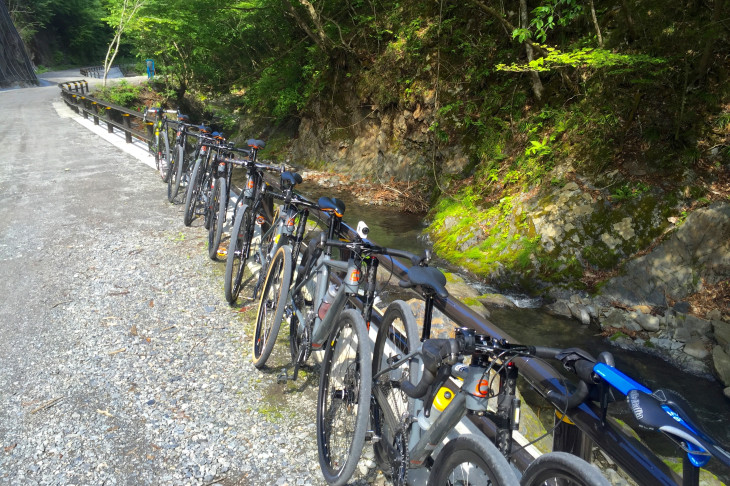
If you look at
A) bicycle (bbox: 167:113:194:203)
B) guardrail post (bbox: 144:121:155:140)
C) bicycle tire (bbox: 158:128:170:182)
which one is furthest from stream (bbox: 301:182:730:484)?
guardrail post (bbox: 144:121:155:140)

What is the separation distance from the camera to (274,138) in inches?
888

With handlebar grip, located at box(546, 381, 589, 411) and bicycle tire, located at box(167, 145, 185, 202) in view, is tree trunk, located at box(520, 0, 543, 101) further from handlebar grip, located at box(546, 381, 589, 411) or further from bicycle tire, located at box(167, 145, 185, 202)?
handlebar grip, located at box(546, 381, 589, 411)

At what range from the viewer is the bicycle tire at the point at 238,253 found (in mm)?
5051

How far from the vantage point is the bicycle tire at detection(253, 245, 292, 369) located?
3.68 metres

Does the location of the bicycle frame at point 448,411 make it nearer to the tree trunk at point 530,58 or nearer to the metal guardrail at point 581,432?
the metal guardrail at point 581,432

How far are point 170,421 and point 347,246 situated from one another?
1.89 meters

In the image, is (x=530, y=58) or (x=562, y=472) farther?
(x=530, y=58)

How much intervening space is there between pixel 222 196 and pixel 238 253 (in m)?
1.32

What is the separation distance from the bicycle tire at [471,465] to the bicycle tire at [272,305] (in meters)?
1.93

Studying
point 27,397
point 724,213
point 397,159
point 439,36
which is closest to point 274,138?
point 397,159

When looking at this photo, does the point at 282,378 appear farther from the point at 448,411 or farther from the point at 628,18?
the point at 628,18

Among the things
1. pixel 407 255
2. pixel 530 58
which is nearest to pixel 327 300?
pixel 407 255

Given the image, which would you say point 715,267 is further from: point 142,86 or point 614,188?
point 142,86

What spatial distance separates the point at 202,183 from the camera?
743 cm
